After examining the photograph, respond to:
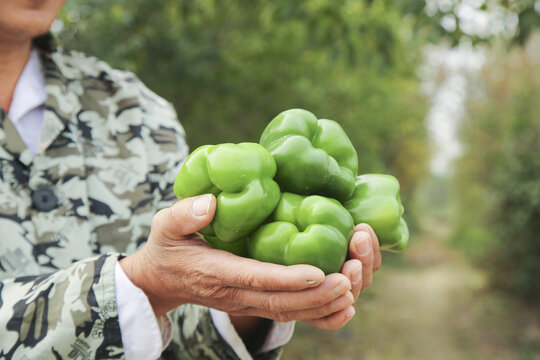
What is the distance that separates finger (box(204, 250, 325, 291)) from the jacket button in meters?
0.85

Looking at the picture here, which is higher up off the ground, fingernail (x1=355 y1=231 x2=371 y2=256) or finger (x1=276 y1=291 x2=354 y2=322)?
fingernail (x1=355 y1=231 x2=371 y2=256)

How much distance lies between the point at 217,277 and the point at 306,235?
310 mm

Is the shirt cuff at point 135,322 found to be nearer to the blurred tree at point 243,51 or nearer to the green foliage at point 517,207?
the blurred tree at point 243,51

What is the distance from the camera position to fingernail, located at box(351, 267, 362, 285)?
157 cm

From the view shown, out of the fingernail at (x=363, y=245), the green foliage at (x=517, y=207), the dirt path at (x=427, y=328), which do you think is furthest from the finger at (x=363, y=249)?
the green foliage at (x=517, y=207)

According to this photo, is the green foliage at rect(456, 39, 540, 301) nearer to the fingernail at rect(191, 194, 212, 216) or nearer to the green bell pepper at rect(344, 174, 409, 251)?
the green bell pepper at rect(344, 174, 409, 251)

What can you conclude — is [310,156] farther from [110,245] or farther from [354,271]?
[110,245]

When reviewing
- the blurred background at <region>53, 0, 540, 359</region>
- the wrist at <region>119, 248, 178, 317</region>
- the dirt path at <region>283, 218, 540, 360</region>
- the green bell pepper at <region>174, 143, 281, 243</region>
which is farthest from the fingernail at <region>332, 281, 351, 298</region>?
the dirt path at <region>283, 218, 540, 360</region>

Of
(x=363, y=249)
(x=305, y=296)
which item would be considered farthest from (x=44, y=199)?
(x=363, y=249)

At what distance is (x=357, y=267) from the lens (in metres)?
1.58

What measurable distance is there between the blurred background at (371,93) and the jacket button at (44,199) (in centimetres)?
286

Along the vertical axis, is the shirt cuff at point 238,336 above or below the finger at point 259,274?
below

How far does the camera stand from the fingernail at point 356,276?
1574 millimetres

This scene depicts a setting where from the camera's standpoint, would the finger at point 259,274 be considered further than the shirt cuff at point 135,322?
No
